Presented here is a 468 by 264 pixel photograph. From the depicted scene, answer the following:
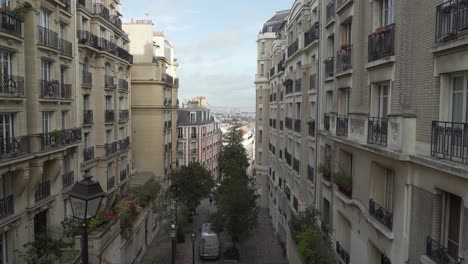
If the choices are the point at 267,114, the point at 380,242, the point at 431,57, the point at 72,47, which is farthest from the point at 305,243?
the point at 267,114

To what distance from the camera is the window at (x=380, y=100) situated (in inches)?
455

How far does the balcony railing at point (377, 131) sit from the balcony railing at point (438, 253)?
2.89 meters

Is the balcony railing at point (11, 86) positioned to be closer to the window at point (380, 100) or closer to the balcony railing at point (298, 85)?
the window at point (380, 100)

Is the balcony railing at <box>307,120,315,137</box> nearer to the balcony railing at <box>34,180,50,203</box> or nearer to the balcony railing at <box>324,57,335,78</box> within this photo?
the balcony railing at <box>324,57,335,78</box>

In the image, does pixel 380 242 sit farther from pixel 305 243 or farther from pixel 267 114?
pixel 267 114

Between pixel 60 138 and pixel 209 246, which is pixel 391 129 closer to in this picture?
pixel 60 138

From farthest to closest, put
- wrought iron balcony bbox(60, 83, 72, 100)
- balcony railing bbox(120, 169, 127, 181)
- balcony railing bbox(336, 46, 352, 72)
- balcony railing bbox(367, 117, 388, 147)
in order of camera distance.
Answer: balcony railing bbox(120, 169, 127, 181) < wrought iron balcony bbox(60, 83, 72, 100) < balcony railing bbox(336, 46, 352, 72) < balcony railing bbox(367, 117, 388, 147)

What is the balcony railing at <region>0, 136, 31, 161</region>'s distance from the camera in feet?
48.2

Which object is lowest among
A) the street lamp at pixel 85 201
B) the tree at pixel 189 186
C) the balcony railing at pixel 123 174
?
the tree at pixel 189 186

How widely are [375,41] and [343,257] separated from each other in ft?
26.4

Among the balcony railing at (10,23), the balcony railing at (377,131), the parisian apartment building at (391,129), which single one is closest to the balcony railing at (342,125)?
the parisian apartment building at (391,129)

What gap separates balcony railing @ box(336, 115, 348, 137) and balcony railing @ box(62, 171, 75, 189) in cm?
1411

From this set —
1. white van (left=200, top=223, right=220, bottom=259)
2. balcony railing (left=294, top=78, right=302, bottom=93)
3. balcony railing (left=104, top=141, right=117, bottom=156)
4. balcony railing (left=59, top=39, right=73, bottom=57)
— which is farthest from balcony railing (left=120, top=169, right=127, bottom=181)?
balcony railing (left=294, top=78, right=302, bottom=93)

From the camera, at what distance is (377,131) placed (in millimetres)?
11055
